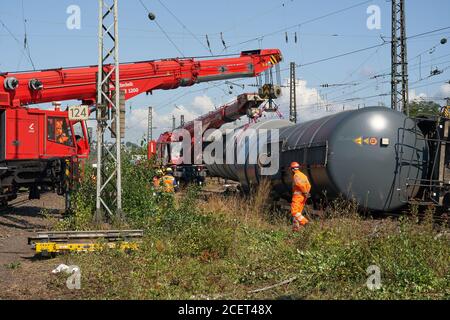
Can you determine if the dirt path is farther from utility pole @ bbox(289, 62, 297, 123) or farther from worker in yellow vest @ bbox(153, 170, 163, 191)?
utility pole @ bbox(289, 62, 297, 123)

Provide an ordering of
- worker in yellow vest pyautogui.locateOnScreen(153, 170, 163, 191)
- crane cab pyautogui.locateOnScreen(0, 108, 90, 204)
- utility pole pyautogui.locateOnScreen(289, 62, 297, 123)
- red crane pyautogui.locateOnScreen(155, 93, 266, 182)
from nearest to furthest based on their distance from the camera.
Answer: worker in yellow vest pyautogui.locateOnScreen(153, 170, 163, 191) → crane cab pyautogui.locateOnScreen(0, 108, 90, 204) → red crane pyautogui.locateOnScreen(155, 93, 266, 182) → utility pole pyautogui.locateOnScreen(289, 62, 297, 123)

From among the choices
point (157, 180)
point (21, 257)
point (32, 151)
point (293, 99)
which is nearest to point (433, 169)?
point (157, 180)

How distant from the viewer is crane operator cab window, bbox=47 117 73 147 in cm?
1853

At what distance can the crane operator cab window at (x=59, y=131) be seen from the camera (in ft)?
60.8

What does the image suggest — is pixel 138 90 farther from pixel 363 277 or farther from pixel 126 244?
pixel 363 277

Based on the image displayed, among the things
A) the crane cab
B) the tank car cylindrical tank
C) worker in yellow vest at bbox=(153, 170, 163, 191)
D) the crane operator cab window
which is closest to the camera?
the tank car cylindrical tank

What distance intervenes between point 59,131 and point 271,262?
1203cm

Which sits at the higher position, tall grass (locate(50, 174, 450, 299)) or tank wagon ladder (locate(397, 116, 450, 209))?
tank wagon ladder (locate(397, 116, 450, 209))

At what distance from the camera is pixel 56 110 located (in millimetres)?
19609

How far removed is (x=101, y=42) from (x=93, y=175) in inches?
215

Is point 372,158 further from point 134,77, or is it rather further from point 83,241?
point 134,77

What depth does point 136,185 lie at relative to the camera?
1477cm

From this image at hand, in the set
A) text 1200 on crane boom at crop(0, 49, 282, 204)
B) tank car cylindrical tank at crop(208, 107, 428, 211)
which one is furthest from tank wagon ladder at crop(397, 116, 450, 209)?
text 1200 on crane boom at crop(0, 49, 282, 204)
